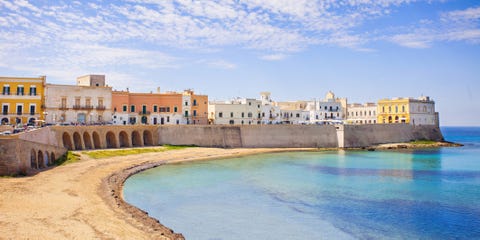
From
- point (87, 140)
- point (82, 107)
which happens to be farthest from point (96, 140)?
point (82, 107)

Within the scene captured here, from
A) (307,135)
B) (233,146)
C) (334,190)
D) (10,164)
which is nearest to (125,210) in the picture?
(10,164)

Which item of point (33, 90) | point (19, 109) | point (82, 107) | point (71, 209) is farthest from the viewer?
point (82, 107)

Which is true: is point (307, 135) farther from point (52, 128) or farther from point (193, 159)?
point (52, 128)

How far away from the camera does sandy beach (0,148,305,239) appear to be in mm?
16203

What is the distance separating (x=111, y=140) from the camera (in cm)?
4797

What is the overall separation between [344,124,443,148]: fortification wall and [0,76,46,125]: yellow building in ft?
158

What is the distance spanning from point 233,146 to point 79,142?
22.2m

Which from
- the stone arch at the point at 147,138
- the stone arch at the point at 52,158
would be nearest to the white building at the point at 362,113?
the stone arch at the point at 147,138

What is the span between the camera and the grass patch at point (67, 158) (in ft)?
112

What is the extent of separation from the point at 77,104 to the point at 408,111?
198ft

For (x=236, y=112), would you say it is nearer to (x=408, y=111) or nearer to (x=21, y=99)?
(x=21, y=99)

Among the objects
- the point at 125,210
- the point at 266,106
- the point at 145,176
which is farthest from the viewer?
the point at 266,106

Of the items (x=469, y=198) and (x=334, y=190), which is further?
(x=334, y=190)

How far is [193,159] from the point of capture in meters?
45.6
